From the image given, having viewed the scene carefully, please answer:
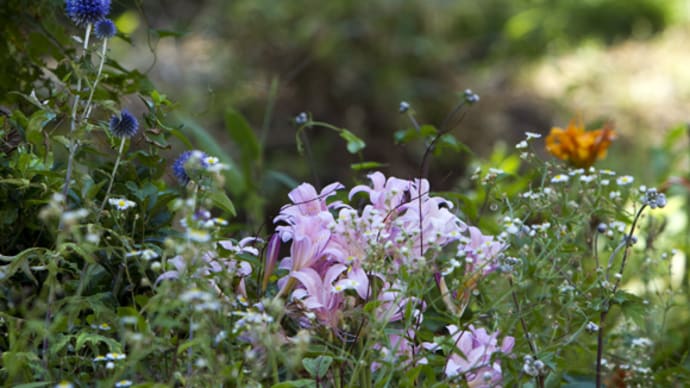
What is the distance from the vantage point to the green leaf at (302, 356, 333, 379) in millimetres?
831

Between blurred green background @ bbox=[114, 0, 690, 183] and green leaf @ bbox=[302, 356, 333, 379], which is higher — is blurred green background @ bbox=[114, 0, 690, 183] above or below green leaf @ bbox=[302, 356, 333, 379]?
above

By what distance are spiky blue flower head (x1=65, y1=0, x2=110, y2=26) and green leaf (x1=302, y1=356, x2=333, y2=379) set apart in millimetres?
491

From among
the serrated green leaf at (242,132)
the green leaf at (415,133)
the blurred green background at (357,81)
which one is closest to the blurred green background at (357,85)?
the blurred green background at (357,81)

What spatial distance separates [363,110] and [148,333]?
10.5 ft

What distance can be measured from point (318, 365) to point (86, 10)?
0.51 metres

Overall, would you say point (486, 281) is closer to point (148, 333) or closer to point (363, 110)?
point (148, 333)

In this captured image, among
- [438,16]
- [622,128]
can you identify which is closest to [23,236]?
[438,16]

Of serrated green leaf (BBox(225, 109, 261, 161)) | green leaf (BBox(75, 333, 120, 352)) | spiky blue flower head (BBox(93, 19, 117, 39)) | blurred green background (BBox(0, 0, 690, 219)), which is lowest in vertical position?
green leaf (BBox(75, 333, 120, 352))

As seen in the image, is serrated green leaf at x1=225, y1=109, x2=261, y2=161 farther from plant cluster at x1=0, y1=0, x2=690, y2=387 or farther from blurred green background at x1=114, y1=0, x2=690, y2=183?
blurred green background at x1=114, y1=0, x2=690, y2=183

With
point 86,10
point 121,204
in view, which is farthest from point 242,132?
point 121,204

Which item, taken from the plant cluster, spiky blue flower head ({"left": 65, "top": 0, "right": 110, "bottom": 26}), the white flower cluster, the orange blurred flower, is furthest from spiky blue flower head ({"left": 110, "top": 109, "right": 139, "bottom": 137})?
the orange blurred flower

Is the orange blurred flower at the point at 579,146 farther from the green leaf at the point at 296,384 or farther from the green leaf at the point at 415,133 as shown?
the green leaf at the point at 296,384

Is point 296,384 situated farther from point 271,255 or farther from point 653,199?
point 653,199

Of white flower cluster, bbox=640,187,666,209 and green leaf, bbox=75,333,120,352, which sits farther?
→ white flower cluster, bbox=640,187,666,209
